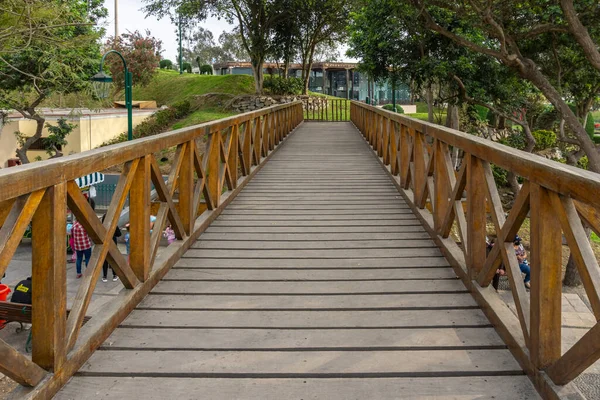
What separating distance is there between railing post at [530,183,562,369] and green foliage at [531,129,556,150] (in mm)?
22174

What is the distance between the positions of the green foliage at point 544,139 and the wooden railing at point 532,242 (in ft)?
66.6

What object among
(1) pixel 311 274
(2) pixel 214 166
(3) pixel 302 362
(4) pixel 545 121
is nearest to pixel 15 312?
(2) pixel 214 166

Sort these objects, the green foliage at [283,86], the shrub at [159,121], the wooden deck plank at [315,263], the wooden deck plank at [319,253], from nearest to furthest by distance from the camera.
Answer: the wooden deck plank at [315,263] < the wooden deck plank at [319,253] < the shrub at [159,121] < the green foliage at [283,86]

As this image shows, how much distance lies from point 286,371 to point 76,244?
8.31m

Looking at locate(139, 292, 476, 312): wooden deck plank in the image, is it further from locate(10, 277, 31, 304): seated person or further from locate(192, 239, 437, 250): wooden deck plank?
locate(10, 277, 31, 304): seated person

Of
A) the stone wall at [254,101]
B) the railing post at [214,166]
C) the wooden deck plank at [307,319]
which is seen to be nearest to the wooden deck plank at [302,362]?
the wooden deck plank at [307,319]

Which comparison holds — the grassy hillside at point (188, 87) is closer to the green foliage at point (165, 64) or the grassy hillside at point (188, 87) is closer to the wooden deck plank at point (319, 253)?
the green foliage at point (165, 64)

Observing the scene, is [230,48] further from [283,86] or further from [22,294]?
[22,294]

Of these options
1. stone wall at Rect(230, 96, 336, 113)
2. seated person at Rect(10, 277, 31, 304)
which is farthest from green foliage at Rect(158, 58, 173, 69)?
seated person at Rect(10, 277, 31, 304)

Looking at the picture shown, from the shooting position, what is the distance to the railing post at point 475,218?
135 inches

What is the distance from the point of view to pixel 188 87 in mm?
41031

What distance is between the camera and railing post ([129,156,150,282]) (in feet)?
10.9

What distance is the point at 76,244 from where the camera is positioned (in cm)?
984

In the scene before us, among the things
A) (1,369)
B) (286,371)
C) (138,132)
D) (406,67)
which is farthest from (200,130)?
(138,132)
